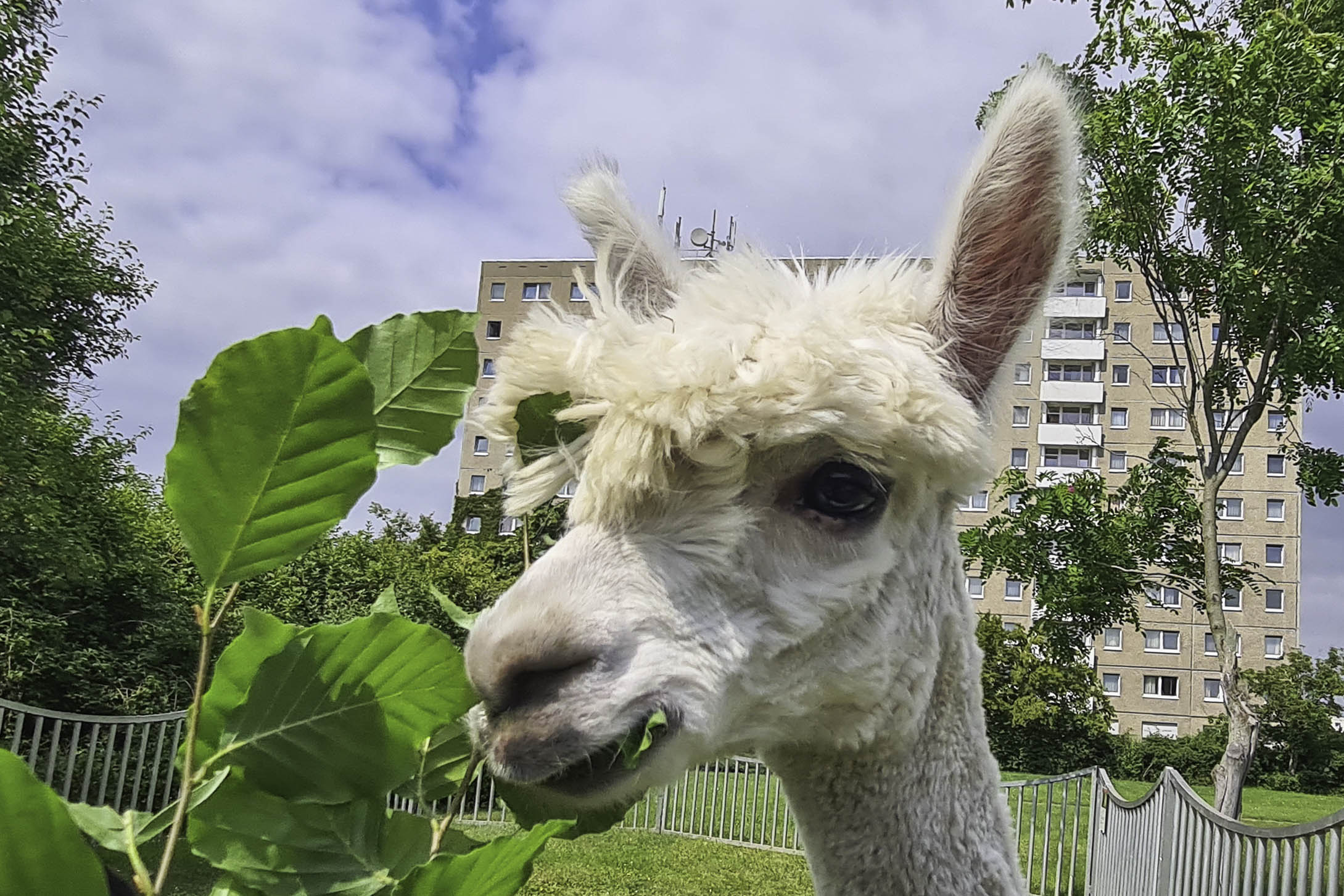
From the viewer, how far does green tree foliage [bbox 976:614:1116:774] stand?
31891mm

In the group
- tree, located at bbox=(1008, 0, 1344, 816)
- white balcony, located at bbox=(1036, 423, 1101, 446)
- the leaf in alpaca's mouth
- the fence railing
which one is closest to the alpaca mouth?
the leaf in alpaca's mouth

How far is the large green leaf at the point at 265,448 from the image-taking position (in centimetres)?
54

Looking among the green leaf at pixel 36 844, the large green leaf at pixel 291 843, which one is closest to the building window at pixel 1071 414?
the large green leaf at pixel 291 843

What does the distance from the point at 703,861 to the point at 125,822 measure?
1341 centimetres

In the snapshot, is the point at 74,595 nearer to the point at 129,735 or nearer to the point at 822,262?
the point at 129,735

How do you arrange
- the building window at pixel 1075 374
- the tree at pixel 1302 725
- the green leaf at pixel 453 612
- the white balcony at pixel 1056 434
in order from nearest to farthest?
the green leaf at pixel 453 612 < the tree at pixel 1302 725 < the white balcony at pixel 1056 434 < the building window at pixel 1075 374

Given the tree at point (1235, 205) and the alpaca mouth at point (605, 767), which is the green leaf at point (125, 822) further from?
the tree at point (1235, 205)

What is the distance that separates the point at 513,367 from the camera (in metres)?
1.49

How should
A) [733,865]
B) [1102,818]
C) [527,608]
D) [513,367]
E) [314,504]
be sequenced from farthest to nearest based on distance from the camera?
[733,865] → [1102,818] → [513,367] → [527,608] → [314,504]

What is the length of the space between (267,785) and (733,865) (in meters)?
13.2

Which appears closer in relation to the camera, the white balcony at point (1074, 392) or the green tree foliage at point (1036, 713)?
the green tree foliage at point (1036, 713)

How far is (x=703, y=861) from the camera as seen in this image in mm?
12836

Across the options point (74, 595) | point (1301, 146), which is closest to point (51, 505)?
point (74, 595)

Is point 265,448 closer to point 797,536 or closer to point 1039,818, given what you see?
point 797,536
